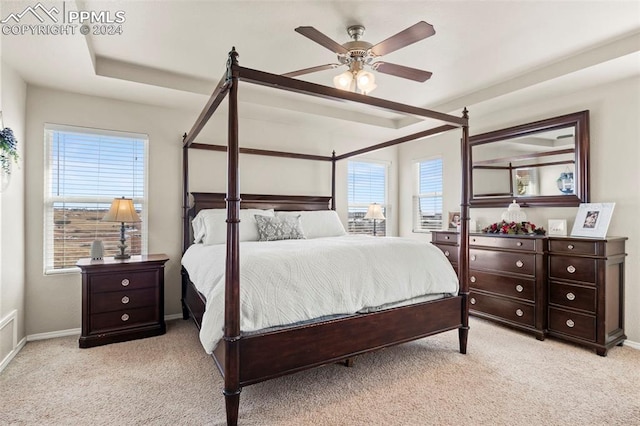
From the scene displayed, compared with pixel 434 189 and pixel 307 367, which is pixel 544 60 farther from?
pixel 307 367

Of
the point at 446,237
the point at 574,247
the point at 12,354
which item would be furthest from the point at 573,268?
the point at 12,354

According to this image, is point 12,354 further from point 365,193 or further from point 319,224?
point 365,193

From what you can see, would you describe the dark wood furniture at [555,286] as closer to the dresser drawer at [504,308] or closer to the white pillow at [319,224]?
the dresser drawer at [504,308]

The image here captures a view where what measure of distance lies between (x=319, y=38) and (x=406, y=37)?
0.54 meters

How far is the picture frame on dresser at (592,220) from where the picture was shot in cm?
297

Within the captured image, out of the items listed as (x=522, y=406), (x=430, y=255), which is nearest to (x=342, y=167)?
(x=430, y=255)

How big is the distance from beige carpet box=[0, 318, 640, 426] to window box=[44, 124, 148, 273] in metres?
0.97

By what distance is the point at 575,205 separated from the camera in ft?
10.9

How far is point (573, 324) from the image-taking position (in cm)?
296

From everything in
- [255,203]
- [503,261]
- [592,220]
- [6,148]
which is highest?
[6,148]

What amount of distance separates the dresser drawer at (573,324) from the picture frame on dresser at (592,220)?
2.39 ft

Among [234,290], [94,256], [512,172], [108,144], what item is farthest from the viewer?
[512,172]

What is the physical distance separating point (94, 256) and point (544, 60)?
4.52 metres

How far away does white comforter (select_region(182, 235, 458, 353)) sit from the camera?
6.22ft
